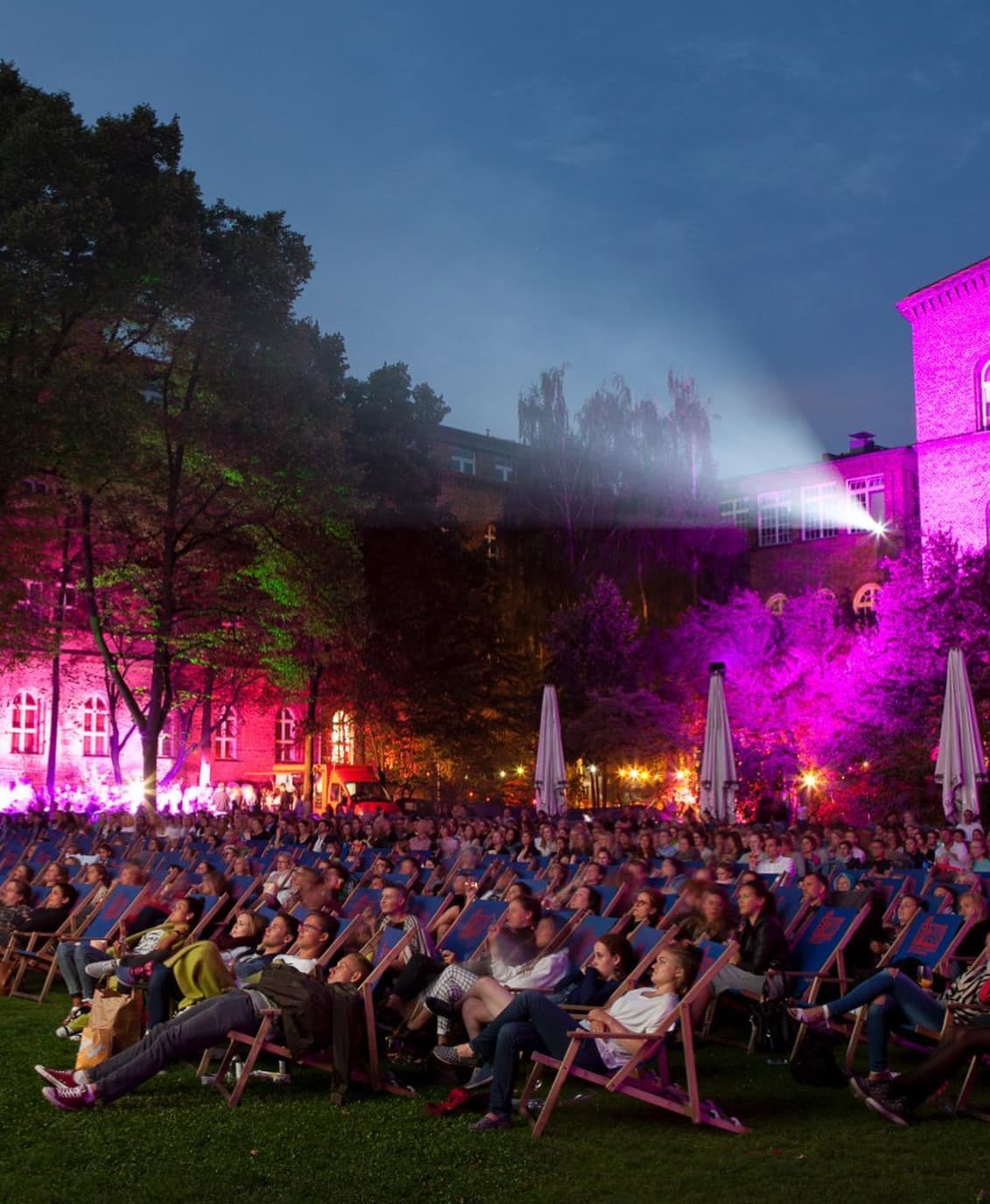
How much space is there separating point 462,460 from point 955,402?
27.6 meters

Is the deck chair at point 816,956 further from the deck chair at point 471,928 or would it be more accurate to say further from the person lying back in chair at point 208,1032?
the person lying back in chair at point 208,1032

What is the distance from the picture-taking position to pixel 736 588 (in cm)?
3956

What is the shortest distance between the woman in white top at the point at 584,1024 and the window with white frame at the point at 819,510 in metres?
39.1

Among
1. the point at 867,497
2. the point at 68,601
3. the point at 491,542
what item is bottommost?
the point at 68,601

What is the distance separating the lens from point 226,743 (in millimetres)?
47781

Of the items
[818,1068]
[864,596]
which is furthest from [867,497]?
[818,1068]

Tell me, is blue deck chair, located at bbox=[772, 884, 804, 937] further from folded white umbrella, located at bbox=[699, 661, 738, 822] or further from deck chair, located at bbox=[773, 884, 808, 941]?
folded white umbrella, located at bbox=[699, 661, 738, 822]

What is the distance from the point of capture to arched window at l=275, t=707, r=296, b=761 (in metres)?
49.2

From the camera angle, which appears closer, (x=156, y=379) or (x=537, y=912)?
(x=537, y=912)

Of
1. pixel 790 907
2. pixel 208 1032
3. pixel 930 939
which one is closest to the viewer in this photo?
pixel 208 1032

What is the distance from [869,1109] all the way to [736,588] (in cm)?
3305

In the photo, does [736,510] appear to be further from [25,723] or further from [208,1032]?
[208,1032]

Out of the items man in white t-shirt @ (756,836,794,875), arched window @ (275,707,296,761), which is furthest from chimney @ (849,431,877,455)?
man in white t-shirt @ (756,836,794,875)

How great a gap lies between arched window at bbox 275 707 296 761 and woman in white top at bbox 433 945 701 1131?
1670 inches
